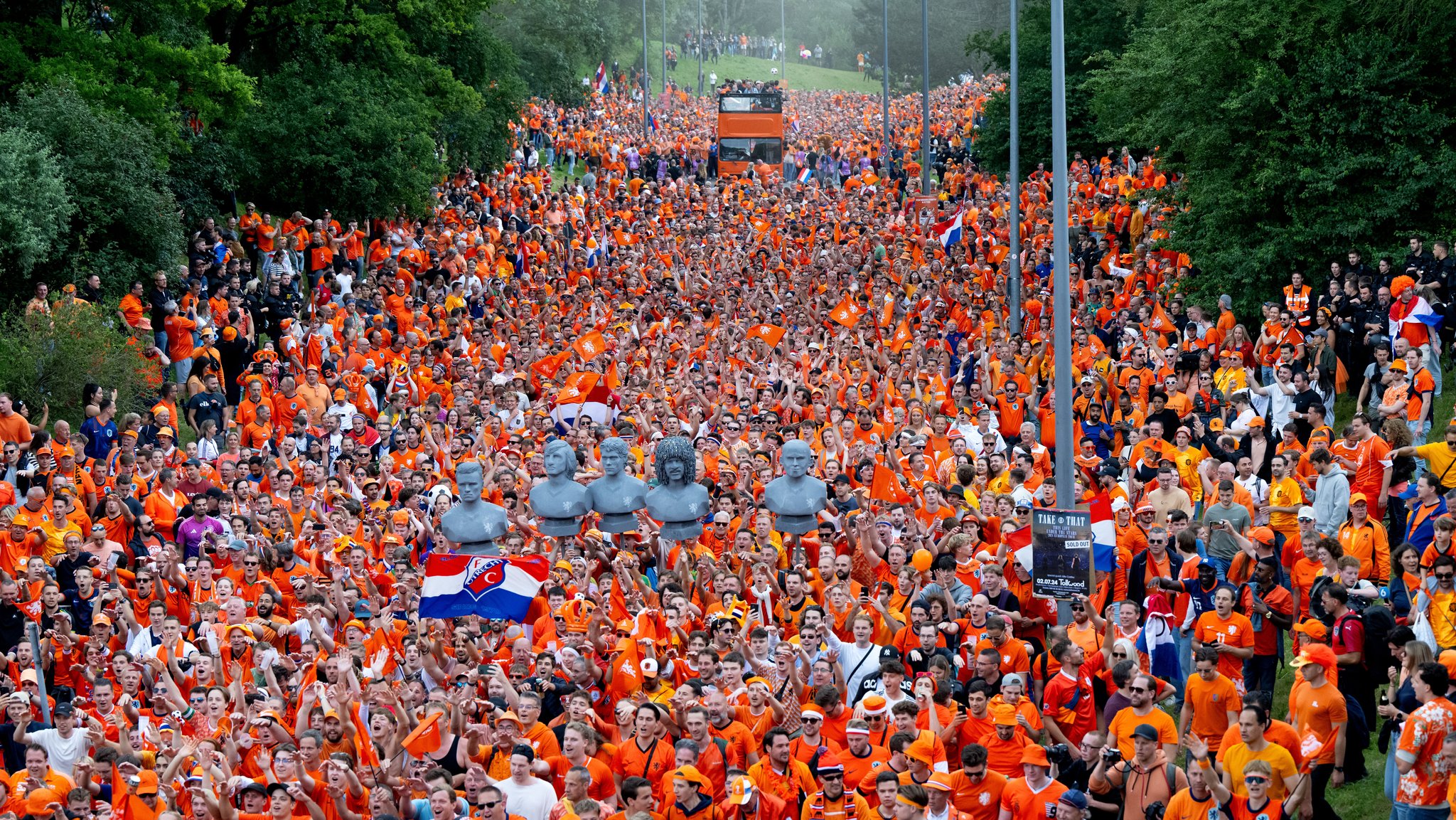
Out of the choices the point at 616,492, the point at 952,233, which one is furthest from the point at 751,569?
the point at 952,233

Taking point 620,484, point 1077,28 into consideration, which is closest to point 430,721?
point 620,484

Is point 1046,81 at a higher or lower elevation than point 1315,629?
higher

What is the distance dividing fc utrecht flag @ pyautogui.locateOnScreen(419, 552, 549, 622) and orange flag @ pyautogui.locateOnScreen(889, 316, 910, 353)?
11.4 meters

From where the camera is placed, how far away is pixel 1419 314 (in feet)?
60.4

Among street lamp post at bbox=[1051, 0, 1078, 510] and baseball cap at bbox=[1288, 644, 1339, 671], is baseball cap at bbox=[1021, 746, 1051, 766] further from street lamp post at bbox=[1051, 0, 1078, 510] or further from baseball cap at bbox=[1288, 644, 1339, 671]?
street lamp post at bbox=[1051, 0, 1078, 510]

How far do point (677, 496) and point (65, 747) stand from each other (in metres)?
4.37

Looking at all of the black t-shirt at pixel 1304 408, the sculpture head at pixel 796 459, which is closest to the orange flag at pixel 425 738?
the sculpture head at pixel 796 459

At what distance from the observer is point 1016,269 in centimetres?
2522

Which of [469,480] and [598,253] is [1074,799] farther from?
[598,253]

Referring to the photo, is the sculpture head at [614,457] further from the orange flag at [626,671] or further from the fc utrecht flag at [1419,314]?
the fc utrecht flag at [1419,314]

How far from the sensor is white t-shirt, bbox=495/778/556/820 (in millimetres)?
10523

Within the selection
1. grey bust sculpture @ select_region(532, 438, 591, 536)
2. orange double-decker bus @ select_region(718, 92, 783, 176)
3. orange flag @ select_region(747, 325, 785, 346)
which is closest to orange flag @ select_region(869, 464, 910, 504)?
grey bust sculpture @ select_region(532, 438, 591, 536)

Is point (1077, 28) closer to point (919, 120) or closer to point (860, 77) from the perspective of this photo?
point (919, 120)

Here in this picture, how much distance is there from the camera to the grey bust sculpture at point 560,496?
13172 millimetres
